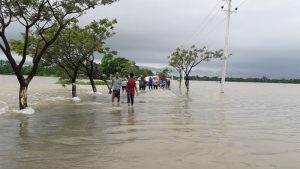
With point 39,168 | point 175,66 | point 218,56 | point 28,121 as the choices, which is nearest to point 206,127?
point 28,121

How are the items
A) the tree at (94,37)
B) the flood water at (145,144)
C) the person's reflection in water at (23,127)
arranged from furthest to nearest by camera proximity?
the tree at (94,37), the person's reflection in water at (23,127), the flood water at (145,144)

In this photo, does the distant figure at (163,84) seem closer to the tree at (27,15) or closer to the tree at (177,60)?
the tree at (177,60)

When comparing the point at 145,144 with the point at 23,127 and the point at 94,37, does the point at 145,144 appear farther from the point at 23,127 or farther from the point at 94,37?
the point at 94,37

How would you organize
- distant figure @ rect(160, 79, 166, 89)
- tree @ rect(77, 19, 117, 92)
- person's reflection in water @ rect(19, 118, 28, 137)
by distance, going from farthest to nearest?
distant figure @ rect(160, 79, 166, 89)
tree @ rect(77, 19, 117, 92)
person's reflection in water @ rect(19, 118, 28, 137)

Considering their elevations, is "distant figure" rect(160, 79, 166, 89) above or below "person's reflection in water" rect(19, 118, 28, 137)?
above

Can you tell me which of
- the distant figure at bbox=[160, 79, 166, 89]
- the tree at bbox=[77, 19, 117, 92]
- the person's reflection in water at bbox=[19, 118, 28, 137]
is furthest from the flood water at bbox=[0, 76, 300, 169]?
the distant figure at bbox=[160, 79, 166, 89]

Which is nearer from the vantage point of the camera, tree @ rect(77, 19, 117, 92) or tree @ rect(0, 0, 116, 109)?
tree @ rect(0, 0, 116, 109)

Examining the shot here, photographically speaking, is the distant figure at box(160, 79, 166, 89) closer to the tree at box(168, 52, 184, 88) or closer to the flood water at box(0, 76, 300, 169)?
the tree at box(168, 52, 184, 88)

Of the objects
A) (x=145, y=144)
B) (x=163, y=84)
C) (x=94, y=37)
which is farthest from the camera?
(x=163, y=84)

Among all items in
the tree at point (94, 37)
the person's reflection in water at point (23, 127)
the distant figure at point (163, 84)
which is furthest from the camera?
the distant figure at point (163, 84)

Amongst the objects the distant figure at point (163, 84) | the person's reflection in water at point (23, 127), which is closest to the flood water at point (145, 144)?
the person's reflection in water at point (23, 127)

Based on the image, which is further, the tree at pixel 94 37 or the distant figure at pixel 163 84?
the distant figure at pixel 163 84

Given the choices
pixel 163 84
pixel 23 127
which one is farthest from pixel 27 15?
pixel 163 84

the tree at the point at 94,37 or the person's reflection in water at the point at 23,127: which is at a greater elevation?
the tree at the point at 94,37
